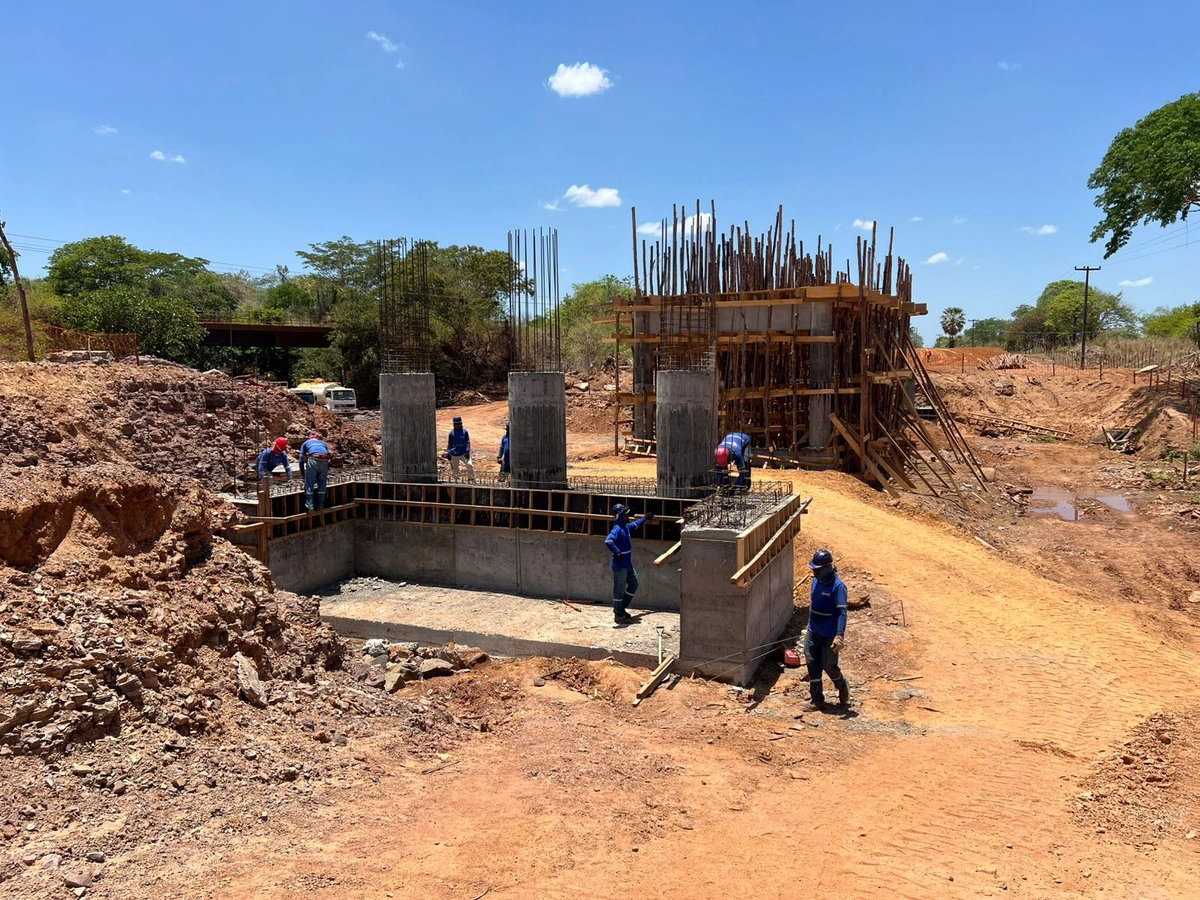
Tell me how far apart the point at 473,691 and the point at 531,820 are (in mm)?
3492

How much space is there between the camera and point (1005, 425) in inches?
→ 1282

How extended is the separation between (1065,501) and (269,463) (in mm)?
19906

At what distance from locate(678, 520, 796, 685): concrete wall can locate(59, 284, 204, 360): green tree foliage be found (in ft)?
90.4

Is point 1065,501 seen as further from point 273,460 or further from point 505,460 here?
point 273,460

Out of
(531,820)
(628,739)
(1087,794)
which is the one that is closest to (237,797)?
(531,820)

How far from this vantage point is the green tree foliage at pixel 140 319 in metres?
29.4

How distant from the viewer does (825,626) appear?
8.36 m

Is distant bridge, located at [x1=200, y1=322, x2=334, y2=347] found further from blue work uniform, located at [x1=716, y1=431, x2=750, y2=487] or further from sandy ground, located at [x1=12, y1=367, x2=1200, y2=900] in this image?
sandy ground, located at [x1=12, y1=367, x2=1200, y2=900]

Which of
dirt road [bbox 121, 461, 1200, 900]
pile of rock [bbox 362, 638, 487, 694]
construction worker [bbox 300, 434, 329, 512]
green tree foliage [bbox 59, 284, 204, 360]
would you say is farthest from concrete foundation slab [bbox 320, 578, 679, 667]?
green tree foliage [bbox 59, 284, 204, 360]

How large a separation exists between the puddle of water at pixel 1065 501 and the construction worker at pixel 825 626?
13895 mm

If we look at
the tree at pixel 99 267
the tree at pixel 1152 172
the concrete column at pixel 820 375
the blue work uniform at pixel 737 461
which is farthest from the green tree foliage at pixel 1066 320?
the tree at pixel 99 267

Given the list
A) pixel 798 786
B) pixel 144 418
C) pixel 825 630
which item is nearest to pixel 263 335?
pixel 144 418

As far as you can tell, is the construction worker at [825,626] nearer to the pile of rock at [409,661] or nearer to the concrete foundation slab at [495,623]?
the concrete foundation slab at [495,623]

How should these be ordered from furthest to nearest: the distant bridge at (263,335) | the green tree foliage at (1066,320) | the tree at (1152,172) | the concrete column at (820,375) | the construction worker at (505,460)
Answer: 1. the green tree foliage at (1066,320)
2. the distant bridge at (263,335)
3. the tree at (1152,172)
4. the concrete column at (820,375)
5. the construction worker at (505,460)
